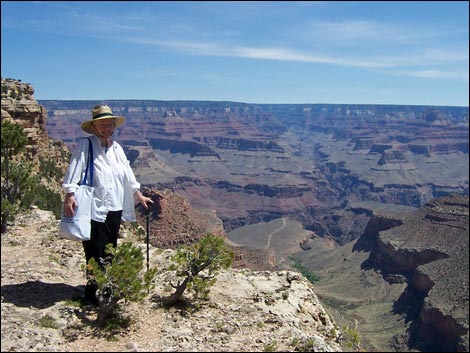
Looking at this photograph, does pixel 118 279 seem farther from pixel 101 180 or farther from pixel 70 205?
pixel 101 180

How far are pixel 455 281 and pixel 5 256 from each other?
181 feet

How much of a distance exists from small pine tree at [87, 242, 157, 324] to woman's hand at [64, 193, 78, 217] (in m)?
0.87

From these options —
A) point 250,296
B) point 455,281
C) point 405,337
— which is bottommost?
point 405,337

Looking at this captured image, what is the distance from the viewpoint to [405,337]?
51562mm

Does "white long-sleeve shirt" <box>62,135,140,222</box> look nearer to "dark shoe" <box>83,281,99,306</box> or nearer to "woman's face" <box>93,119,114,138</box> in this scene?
"woman's face" <box>93,119,114,138</box>

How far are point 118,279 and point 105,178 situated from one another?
1.84m

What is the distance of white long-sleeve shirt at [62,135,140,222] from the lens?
793cm

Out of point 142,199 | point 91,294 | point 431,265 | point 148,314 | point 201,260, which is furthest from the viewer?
point 431,265

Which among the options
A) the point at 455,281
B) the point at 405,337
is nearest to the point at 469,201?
the point at 455,281

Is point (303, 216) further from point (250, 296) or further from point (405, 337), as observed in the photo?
point (250, 296)

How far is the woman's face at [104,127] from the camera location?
8.19 metres

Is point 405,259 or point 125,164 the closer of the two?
point 125,164

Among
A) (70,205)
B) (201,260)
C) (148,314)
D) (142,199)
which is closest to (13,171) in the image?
(142,199)

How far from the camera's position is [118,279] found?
7.48 metres
